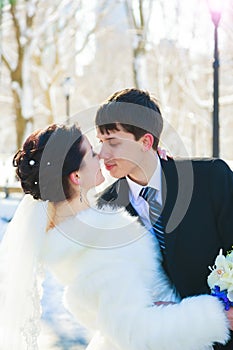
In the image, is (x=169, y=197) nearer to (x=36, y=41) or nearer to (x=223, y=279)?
(x=223, y=279)

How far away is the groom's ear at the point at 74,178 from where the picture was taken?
2809 mm

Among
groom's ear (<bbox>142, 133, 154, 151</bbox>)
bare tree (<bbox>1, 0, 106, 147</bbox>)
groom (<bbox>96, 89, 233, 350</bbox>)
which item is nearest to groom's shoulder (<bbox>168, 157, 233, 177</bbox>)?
groom (<bbox>96, 89, 233, 350</bbox>)

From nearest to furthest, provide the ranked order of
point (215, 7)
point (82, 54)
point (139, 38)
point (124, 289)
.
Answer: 1. point (124, 289)
2. point (215, 7)
3. point (139, 38)
4. point (82, 54)

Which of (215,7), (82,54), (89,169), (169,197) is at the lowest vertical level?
(82,54)

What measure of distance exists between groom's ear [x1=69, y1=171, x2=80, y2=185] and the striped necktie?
40 centimetres

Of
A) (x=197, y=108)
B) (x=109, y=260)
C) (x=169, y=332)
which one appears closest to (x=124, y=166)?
(x=109, y=260)

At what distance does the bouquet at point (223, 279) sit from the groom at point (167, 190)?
0.18m

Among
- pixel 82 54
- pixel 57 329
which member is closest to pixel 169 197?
pixel 57 329

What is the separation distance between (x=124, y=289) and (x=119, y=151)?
756mm

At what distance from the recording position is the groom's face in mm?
3066

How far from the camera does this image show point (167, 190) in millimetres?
3092

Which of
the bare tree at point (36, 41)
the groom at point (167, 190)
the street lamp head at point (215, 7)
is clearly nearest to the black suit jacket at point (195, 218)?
the groom at point (167, 190)

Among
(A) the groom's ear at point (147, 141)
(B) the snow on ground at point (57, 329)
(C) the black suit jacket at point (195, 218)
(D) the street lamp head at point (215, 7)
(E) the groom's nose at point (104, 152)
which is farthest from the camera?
(D) the street lamp head at point (215, 7)

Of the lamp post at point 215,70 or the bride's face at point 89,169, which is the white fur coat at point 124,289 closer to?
the bride's face at point 89,169
